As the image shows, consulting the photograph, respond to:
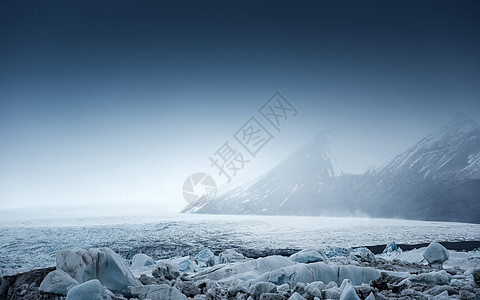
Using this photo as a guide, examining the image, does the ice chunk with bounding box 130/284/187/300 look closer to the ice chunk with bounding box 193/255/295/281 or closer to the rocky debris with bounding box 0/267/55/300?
the rocky debris with bounding box 0/267/55/300

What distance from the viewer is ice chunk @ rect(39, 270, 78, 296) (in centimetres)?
412

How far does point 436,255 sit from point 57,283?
26.3 feet

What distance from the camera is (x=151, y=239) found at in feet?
48.9

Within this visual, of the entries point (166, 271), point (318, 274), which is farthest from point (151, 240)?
point (318, 274)

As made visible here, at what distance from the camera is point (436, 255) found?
7.32 m

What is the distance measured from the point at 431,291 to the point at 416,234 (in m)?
17.2

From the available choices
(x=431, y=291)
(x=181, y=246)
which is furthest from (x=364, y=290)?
(x=181, y=246)

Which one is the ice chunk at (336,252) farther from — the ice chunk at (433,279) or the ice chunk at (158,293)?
the ice chunk at (158,293)

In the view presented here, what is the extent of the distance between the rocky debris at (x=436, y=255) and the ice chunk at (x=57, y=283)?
774 cm

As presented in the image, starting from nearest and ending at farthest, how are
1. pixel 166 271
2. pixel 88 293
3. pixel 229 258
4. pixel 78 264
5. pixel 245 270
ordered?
pixel 88 293, pixel 78 264, pixel 166 271, pixel 245 270, pixel 229 258

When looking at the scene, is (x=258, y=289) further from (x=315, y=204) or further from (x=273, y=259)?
(x=315, y=204)

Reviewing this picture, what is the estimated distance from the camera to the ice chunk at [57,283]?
4125 millimetres

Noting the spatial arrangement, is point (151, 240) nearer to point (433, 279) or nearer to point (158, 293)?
point (158, 293)

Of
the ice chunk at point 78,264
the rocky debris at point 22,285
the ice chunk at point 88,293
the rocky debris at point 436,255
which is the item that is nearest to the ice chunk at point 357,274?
the rocky debris at point 436,255
